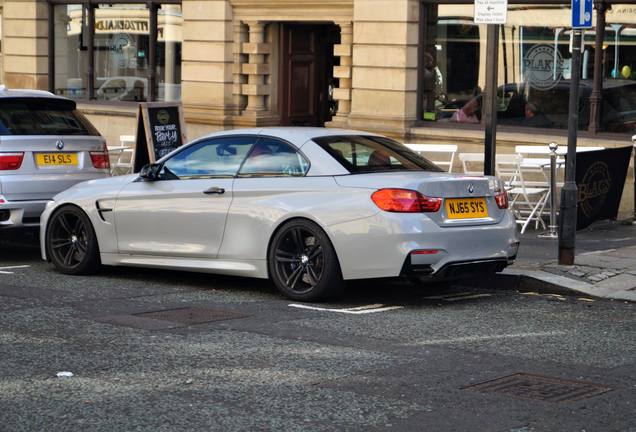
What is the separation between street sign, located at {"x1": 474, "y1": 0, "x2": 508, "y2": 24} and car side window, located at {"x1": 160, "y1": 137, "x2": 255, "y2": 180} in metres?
2.82

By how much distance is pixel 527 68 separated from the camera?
1775cm

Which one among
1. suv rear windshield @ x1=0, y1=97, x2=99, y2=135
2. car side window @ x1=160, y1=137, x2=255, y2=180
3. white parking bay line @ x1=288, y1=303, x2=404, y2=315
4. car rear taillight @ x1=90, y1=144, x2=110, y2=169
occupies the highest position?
suv rear windshield @ x1=0, y1=97, x2=99, y2=135

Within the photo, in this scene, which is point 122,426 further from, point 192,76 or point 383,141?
point 192,76

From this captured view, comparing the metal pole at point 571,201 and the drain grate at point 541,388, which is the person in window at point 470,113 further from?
the drain grate at point 541,388

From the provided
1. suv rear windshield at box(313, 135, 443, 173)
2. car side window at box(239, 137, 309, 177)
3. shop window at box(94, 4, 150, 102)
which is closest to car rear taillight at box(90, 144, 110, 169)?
car side window at box(239, 137, 309, 177)

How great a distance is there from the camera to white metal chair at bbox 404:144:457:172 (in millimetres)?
17094

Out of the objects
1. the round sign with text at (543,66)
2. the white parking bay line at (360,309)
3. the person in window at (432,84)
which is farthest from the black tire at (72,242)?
the person in window at (432,84)

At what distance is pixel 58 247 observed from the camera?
458 inches

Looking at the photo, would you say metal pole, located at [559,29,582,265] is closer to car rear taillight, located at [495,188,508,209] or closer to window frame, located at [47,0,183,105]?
car rear taillight, located at [495,188,508,209]

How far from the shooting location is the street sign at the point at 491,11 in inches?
463

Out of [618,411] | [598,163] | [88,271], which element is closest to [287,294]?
[88,271]

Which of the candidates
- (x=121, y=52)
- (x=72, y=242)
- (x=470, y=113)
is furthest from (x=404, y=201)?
(x=121, y=52)

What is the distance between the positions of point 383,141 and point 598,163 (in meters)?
4.72

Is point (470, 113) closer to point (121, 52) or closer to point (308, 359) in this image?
point (121, 52)
